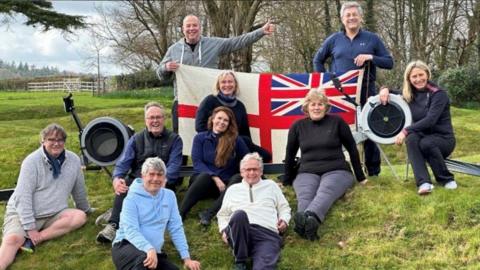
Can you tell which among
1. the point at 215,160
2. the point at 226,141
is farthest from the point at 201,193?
the point at 226,141

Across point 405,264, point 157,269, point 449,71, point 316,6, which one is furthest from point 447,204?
point 316,6

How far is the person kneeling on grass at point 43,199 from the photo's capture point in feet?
17.4

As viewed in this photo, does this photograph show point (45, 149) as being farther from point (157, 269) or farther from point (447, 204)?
point (447, 204)

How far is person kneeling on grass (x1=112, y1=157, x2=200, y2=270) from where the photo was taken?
4465mm

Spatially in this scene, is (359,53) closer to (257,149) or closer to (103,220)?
(257,149)

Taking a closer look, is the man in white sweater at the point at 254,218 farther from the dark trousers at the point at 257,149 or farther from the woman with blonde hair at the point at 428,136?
the woman with blonde hair at the point at 428,136

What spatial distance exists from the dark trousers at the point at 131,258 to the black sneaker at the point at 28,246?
1.25m

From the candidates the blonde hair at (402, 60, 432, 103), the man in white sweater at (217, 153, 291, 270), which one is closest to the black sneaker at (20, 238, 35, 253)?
the man in white sweater at (217, 153, 291, 270)

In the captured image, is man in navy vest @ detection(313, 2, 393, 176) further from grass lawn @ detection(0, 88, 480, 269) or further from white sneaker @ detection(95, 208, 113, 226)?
white sneaker @ detection(95, 208, 113, 226)

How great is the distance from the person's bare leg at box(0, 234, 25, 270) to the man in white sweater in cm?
193

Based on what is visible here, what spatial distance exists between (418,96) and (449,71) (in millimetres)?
16271

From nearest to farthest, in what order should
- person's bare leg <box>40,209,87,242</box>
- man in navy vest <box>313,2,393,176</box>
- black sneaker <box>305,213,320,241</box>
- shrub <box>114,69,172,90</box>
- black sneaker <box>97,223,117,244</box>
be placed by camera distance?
black sneaker <box>305,213,320,241</box> → black sneaker <box>97,223,117,244</box> → person's bare leg <box>40,209,87,242</box> → man in navy vest <box>313,2,393,176</box> → shrub <box>114,69,172,90</box>

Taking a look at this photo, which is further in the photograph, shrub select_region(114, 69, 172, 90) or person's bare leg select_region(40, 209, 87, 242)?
shrub select_region(114, 69, 172, 90)

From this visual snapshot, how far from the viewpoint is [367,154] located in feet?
21.7
